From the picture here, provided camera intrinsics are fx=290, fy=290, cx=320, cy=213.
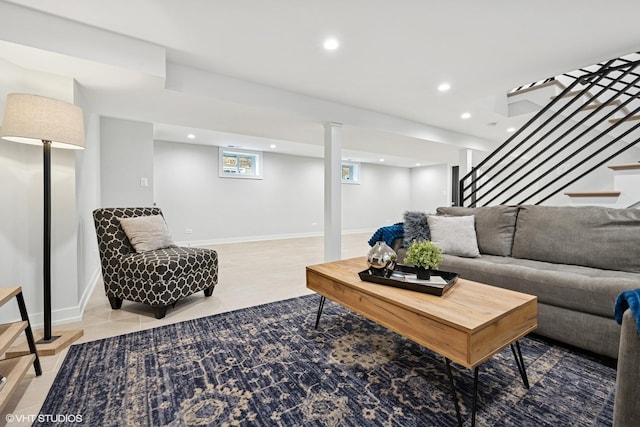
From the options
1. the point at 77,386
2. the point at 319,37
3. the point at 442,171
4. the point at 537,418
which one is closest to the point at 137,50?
the point at 319,37

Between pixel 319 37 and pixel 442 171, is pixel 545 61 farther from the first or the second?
pixel 442 171

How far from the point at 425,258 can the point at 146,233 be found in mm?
2527

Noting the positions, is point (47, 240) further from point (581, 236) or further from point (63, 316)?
point (581, 236)

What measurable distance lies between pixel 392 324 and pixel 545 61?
297 cm

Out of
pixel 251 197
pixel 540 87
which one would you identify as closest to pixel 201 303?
pixel 251 197

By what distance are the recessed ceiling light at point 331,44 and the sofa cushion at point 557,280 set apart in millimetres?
2128

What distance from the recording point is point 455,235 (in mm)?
2795

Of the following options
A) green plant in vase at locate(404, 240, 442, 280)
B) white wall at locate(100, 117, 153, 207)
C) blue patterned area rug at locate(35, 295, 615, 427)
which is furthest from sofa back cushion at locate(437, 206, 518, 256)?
white wall at locate(100, 117, 153, 207)

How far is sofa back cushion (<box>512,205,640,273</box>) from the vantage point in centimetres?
206

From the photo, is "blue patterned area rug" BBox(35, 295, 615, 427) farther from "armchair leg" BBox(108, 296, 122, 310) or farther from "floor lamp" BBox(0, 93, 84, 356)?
"armchair leg" BBox(108, 296, 122, 310)

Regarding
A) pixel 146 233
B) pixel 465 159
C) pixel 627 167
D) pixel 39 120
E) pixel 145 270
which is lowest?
pixel 145 270

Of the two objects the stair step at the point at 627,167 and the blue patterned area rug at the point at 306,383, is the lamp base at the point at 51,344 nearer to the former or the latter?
the blue patterned area rug at the point at 306,383

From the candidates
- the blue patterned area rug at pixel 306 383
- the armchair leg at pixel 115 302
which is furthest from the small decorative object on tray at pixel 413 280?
the armchair leg at pixel 115 302

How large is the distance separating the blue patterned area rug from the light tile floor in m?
0.09
